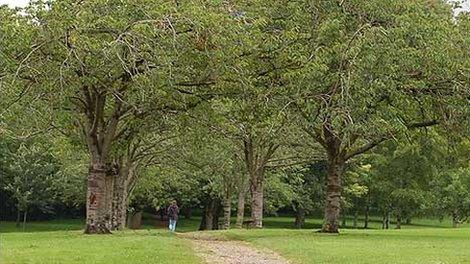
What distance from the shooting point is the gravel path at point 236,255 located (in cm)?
1666

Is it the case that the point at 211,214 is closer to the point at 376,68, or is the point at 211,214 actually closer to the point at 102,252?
the point at 376,68

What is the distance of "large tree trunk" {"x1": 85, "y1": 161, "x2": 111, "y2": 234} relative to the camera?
2452cm

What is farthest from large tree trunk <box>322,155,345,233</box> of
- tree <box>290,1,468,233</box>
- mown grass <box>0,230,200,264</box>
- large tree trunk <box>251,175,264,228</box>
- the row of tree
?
mown grass <box>0,230,200,264</box>

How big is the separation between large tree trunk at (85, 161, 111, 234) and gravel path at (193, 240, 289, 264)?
4.85 metres

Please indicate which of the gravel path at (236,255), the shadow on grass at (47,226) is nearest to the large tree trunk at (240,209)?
the gravel path at (236,255)

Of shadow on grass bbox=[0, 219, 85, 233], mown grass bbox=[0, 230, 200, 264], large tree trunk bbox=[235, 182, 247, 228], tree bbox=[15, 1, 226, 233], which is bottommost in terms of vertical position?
mown grass bbox=[0, 230, 200, 264]

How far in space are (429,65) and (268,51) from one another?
5.21 meters

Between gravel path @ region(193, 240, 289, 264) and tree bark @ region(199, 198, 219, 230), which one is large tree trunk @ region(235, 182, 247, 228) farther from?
gravel path @ region(193, 240, 289, 264)

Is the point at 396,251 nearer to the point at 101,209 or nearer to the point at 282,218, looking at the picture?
the point at 101,209

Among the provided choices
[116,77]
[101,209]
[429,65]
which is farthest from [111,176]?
[429,65]

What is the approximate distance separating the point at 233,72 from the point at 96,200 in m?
6.58

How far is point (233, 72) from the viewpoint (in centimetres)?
2139

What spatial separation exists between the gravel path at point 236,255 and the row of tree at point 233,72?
4132mm

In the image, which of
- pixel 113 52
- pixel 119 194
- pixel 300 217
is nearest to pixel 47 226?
pixel 300 217
